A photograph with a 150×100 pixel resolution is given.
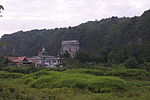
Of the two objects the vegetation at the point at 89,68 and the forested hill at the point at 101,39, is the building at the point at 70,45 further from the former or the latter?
the vegetation at the point at 89,68

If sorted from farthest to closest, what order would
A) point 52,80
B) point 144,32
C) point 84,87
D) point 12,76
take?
point 144,32 → point 12,76 → point 52,80 → point 84,87

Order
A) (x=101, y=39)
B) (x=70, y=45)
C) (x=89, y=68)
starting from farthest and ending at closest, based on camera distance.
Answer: (x=70, y=45) → (x=101, y=39) → (x=89, y=68)

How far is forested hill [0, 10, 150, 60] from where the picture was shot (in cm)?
5807

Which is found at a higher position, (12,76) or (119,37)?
(119,37)

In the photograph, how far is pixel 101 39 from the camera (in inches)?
3238

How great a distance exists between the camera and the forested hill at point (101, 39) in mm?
58069

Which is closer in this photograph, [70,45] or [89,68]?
[89,68]

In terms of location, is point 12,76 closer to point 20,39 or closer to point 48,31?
point 20,39

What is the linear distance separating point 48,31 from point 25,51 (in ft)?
80.2

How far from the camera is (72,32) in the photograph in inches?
3821

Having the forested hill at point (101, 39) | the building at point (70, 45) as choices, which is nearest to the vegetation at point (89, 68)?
the forested hill at point (101, 39)

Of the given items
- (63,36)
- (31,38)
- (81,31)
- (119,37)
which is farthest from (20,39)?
(119,37)

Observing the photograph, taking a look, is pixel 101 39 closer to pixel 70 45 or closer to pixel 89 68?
pixel 70 45

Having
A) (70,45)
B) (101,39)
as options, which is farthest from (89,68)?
(70,45)
